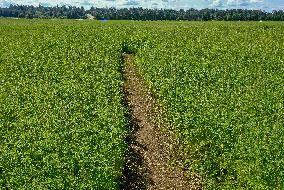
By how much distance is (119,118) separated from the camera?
45.7 ft

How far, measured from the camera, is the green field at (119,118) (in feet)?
32.1

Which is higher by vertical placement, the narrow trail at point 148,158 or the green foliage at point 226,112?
the green foliage at point 226,112

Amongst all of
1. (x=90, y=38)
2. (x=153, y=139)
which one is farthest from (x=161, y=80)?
(x=90, y=38)

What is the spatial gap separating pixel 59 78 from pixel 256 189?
1336 centimetres

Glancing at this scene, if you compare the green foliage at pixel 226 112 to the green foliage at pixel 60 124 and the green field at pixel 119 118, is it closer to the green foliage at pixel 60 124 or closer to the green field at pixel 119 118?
the green field at pixel 119 118

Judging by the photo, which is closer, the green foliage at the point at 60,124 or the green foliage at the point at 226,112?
the green foliage at the point at 60,124

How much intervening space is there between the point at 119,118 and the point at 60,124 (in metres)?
2.21

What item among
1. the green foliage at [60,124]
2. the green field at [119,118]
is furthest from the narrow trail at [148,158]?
the green foliage at [60,124]

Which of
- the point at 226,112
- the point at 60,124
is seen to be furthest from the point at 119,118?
the point at 226,112

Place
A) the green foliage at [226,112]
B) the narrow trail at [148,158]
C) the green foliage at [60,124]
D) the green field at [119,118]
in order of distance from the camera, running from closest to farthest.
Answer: the green foliage at [60,124] → the green field at [119,118] → the green foliage at [226,112] → the narrow trail at [148,158]

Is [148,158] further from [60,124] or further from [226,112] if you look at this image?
[60,124]

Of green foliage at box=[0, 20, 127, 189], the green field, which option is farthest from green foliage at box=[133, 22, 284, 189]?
green foliage at box=[0, 20, 127, 189]

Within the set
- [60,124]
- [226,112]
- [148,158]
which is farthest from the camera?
[148,158]

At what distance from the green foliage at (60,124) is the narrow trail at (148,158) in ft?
2.85
